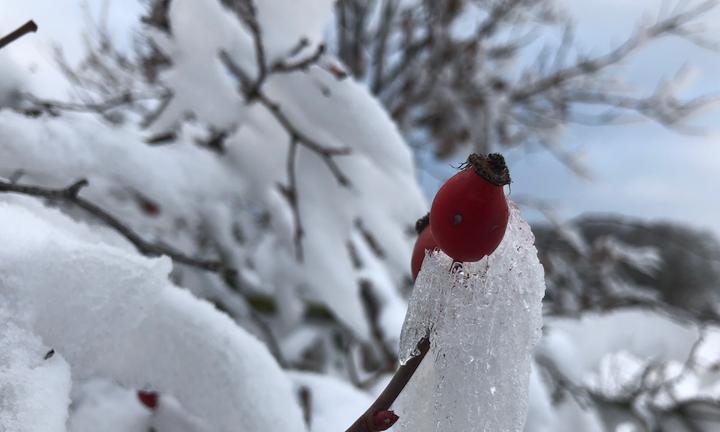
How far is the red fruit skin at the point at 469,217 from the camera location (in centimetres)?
31

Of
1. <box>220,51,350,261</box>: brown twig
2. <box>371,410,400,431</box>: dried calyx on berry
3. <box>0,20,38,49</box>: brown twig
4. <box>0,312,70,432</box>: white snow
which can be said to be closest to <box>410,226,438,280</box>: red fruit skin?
<box>371,410,400,431</box>: dried calyx on berry

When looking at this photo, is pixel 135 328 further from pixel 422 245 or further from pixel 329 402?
pixel 329 402

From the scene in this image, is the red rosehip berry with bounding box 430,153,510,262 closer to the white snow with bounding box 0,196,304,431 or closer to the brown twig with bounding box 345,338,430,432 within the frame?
the brown twig with bounding box 345,338,430,432

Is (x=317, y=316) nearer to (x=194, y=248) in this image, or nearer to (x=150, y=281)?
(x=194, y=248)

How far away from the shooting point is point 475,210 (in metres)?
0.32

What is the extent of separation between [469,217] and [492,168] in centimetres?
4

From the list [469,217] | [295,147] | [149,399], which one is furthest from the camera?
[295,147]

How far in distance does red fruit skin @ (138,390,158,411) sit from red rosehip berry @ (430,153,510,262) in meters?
0.38

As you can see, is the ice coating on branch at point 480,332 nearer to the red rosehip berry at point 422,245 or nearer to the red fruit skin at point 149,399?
the red rosehip berry at point 422,245

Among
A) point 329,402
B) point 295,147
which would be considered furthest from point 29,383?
point 295,147

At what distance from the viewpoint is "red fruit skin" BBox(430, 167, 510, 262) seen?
314 mm

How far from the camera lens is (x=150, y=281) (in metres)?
0.44

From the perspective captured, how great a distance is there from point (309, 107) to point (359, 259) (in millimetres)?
778

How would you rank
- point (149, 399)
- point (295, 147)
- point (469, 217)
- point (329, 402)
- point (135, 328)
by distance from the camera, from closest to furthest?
point (469, 217) → point (135, 328) → point (149, 399) → point (329, 402) → point (295, 147)
